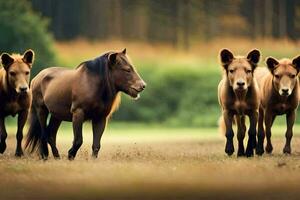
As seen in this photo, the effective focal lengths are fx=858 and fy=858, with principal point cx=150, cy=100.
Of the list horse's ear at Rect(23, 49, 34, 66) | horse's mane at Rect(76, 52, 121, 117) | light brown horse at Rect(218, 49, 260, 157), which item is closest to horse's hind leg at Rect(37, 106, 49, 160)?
horse's ear at Rect(23, 49, 34, 66)

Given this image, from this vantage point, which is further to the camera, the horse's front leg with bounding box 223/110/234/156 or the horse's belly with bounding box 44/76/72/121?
the horse's belly with bounding box 44/76/72/121

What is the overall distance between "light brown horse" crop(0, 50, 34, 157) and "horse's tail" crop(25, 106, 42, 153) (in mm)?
465

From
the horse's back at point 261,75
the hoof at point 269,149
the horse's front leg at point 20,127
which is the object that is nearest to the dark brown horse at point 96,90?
the horse's front leg at point 20,127

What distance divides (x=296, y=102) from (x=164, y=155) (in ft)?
7.79

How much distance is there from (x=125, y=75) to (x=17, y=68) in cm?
184

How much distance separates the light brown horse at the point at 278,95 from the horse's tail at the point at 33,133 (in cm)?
371

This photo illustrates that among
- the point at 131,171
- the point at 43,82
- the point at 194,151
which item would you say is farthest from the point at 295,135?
the point at 131,171

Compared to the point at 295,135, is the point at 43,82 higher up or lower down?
higher up

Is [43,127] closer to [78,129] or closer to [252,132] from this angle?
[78,129]

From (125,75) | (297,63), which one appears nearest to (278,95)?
(297,63)

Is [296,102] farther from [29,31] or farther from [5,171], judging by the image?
[29,31]

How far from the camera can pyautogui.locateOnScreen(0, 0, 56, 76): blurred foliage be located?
2531cm

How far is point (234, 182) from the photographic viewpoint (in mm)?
10844

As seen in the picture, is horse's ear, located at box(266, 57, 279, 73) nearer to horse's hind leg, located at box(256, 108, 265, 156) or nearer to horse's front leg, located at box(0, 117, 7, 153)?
horse's hind leg, located at box(256, 108, 265, 156)
